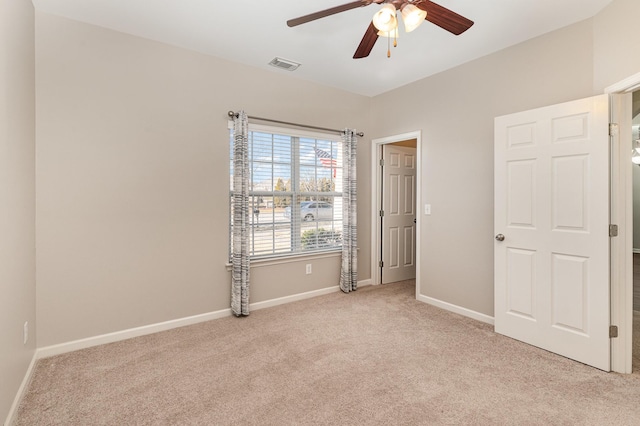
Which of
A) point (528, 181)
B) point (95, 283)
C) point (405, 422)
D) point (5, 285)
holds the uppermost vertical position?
point (528, 181)

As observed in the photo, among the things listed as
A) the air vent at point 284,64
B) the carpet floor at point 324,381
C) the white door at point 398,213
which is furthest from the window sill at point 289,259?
the air vent at point 284,64

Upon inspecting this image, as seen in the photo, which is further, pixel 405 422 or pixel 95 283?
pixel 95 283

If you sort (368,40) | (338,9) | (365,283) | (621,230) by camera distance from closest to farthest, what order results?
(338,9)
(368,40)
(621,230)
(365,283)

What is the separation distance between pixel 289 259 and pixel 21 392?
249 centimetres

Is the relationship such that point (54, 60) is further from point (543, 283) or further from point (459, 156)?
point (543, 283)

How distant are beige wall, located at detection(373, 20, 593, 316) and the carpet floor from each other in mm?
725

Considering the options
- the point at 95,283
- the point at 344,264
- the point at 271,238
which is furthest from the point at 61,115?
the point at 344,264

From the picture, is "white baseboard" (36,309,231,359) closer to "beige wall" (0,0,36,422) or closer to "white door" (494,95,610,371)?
Result: "beige wall" (0,0,36,422)

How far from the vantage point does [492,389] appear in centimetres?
210

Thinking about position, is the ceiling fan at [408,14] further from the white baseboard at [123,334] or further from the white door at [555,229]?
the white baseboard at [123,334]

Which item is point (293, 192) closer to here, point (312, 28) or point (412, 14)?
point (312, 28)

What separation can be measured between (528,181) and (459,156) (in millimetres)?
865

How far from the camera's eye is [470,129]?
3395mm

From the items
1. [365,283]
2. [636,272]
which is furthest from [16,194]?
[636,272]
